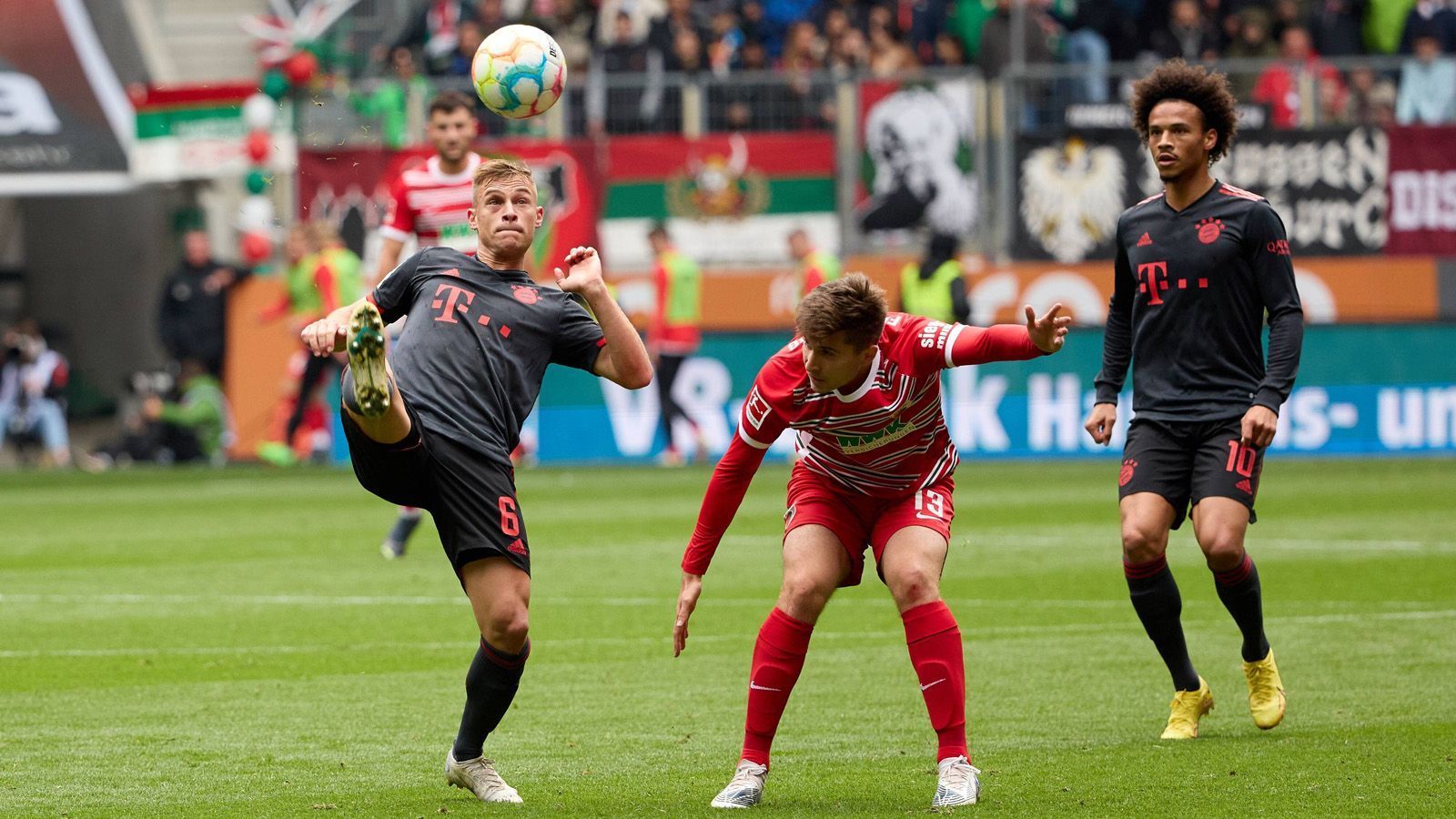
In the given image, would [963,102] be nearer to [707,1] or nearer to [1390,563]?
[707,1]

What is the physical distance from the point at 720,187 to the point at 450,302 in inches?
674

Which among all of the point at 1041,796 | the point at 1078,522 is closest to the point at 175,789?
the point at 1041,796

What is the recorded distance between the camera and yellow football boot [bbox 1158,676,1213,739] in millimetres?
7270

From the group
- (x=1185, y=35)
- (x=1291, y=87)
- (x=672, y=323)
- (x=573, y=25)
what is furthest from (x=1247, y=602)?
(x=573, y=25)

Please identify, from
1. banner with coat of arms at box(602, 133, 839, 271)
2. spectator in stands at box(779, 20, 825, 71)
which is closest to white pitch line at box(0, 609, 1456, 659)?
banner with coat of arms at box(602, 133, 839, 271)

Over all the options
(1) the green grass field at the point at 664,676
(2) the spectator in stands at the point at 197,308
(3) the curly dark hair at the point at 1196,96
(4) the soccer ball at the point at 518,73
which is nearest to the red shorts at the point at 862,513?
(1) the green grass field at the point at 664,676

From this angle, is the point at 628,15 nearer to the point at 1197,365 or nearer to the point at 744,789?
the point at 1197,365

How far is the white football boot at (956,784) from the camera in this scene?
5898mm

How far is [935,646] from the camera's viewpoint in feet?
20.0

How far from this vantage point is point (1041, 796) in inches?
241

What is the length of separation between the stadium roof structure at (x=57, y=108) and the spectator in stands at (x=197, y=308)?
5.40 ft

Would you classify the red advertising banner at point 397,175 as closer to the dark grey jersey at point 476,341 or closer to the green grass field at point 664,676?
the green grass field at point 664,676

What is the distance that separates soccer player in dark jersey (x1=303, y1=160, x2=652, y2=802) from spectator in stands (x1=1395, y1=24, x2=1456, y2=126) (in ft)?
60.9

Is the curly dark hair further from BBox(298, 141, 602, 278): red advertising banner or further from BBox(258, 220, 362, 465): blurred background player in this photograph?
BBox(298, 141, 602, 278): red advertising banner
